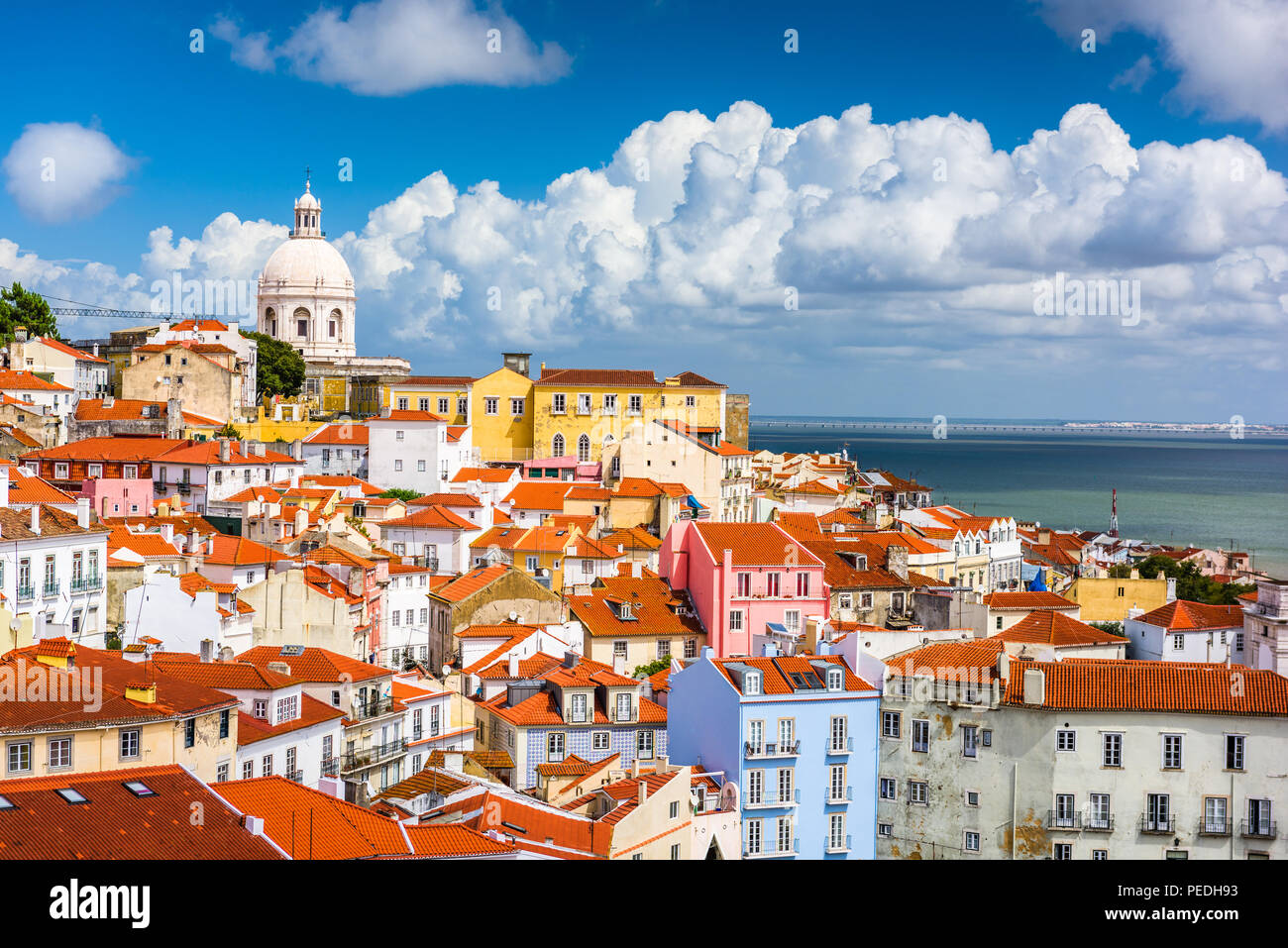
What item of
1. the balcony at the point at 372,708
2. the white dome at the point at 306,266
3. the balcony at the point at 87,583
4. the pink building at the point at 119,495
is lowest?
the balcony at the point at 372,708

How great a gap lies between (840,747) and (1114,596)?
1617 cm

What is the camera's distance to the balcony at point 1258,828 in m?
19.8

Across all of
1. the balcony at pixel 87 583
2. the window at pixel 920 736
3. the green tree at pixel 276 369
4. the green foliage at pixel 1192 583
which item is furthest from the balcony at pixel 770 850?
the green tree at pixel 276 369

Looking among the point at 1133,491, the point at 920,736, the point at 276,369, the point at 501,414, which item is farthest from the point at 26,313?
the point at 1133,491

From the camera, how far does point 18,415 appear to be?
4419 cm

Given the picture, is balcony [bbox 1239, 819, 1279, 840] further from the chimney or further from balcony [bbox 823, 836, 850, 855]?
balcony [bbox 823, 836, 850, 855]

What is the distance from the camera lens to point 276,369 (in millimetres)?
60281

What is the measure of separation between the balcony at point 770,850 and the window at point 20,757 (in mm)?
9940

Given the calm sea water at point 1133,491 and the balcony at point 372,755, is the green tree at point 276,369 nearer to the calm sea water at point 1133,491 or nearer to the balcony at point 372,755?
the balcony at point 372,755

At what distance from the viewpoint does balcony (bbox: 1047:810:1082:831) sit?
20.3m

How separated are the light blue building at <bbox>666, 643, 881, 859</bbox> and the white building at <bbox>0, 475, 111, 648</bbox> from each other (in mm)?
10089

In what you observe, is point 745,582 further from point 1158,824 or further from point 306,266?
point 306,266

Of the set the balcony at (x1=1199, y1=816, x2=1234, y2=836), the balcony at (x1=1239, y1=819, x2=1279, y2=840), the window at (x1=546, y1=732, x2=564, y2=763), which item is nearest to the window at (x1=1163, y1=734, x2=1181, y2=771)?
the balcony at (x1=1199, y1=816, x2=1234, y2=836)
